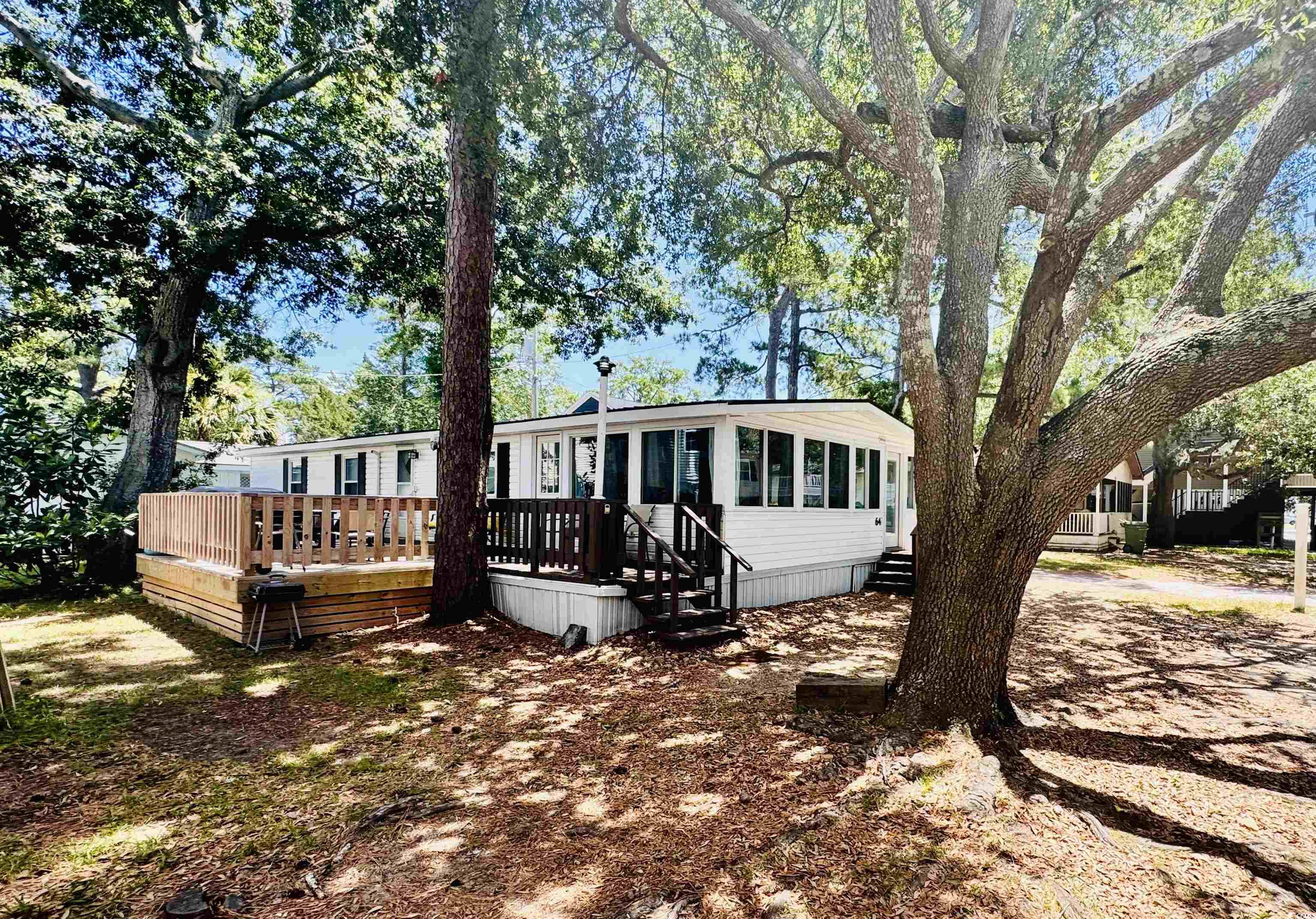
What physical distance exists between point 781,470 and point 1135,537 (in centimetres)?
1515

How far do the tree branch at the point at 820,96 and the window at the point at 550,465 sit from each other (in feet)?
23.0

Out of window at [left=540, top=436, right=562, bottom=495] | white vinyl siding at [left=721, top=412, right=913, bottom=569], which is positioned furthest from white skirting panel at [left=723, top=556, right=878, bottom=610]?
window at [left=540, top=436, right=562, bottom=495]

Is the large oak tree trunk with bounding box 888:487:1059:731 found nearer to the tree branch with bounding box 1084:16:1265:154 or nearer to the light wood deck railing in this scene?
the tree branch with bounding box 1084:16:1265:154

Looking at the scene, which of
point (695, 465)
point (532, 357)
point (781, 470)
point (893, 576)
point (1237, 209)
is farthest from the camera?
point (532, 357)

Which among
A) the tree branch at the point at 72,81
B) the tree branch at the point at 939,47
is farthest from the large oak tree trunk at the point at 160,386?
the tree branch at the point at 939,47

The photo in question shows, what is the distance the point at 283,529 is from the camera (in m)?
6.69

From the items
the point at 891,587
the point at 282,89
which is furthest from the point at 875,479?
the point at 282,89

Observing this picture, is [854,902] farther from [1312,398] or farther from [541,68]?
[1312,398]

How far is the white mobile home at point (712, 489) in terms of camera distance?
289 inches

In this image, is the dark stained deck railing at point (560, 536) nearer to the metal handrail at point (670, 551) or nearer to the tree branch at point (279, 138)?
the metal handrail at point (670, 551)

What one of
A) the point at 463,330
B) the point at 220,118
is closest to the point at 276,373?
the point at 220,118

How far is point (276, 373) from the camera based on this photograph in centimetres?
2573

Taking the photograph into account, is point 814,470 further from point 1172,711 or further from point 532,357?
point 532,357

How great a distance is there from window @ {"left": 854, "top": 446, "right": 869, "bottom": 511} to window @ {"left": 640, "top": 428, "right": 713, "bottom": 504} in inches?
151
